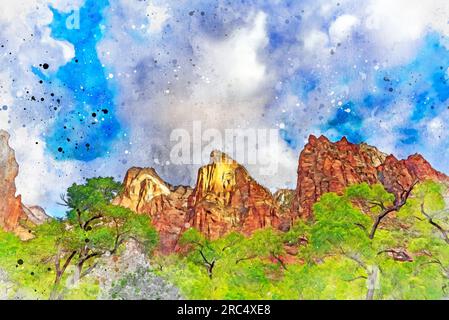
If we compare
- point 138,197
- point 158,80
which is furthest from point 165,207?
point 158,80

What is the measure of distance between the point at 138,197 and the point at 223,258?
309cm

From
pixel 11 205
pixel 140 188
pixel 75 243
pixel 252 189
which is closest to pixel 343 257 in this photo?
pixel 252 189

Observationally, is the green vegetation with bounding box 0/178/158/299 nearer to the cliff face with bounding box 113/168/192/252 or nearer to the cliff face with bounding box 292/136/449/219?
the cliff face with bounding box 113/168/192/252

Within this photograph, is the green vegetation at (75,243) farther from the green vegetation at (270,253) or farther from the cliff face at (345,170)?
the cliff face at (345,170)

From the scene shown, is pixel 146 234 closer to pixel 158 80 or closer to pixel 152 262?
pixel 152 262

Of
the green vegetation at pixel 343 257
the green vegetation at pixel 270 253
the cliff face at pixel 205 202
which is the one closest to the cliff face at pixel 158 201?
the cliff face at pixel 205 202

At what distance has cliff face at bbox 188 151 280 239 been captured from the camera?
15727 millimetres

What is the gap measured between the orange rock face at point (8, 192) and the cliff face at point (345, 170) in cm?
782

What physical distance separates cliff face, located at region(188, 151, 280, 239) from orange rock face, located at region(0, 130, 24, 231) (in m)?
4.87

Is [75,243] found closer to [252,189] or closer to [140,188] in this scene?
[140,188]

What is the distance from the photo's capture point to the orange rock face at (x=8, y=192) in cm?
1512

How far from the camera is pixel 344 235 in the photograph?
1397 centimetres

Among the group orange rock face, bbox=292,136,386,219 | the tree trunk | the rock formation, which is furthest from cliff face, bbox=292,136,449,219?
the rock formation
